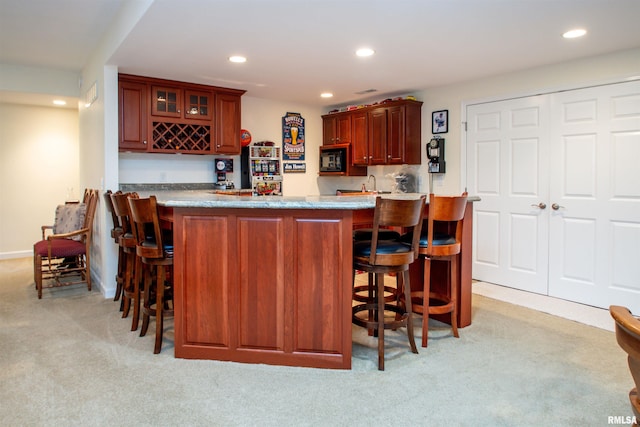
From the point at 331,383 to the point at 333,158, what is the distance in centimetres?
448

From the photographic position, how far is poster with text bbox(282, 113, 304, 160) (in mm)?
6578

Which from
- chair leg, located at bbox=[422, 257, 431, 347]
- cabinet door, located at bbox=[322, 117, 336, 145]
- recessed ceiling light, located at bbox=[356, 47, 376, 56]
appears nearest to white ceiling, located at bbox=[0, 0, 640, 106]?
recessed ceiling light, located at bbox=[356, 47, 376, 56]

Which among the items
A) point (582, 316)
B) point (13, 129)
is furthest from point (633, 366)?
point (13, 129)

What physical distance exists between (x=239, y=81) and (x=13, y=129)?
12.2 ft

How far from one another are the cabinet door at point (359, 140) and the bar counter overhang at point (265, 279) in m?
3.41

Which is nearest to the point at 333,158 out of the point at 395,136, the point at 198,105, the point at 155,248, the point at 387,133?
the point at 387,133

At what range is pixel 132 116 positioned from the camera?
4812 millimetres

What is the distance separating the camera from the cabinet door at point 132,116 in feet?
15.6

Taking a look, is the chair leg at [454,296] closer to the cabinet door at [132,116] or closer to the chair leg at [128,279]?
the chair leg at [128,279]

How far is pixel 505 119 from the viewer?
15.6 ft

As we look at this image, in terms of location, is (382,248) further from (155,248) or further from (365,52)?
(365,52)

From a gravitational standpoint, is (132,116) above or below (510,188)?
above

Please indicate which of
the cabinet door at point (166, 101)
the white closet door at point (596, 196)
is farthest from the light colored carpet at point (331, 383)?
the cabinet door at point (166, 101)

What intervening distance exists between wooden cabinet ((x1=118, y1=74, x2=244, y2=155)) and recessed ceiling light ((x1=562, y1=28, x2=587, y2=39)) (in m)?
3.69
